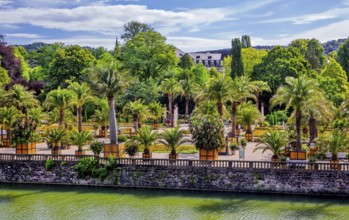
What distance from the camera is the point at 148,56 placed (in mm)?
78125

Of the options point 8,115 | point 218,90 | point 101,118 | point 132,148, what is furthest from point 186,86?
point 132,148

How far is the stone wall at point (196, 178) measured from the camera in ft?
107

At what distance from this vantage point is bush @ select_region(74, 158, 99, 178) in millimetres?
36188

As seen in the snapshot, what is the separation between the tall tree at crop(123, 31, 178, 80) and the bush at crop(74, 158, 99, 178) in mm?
41085

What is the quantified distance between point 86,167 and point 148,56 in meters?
43.8

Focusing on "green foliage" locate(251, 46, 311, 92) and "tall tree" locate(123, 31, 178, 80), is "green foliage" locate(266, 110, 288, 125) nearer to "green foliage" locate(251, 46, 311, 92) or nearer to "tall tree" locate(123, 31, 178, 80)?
"green foliage" locate(251, 46, 311, 92)

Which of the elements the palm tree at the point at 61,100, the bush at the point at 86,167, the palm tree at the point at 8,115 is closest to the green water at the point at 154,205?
the bush at the point at 86,167

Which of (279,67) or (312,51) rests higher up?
(312,51)

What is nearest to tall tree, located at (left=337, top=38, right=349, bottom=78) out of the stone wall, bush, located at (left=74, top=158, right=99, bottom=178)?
the stone wall

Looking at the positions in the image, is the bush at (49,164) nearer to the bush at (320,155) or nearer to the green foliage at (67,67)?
the bush at (320,155)

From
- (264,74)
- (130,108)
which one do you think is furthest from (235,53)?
(130,108)

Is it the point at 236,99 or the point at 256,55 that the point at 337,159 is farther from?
the point at 256,55

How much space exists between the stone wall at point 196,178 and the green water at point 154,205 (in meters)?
0.63

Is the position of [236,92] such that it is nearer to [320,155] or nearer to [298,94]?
[298,94]
